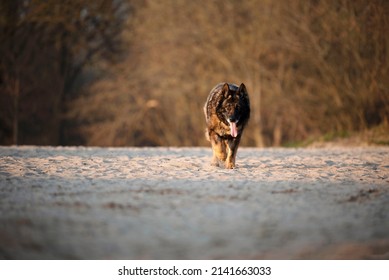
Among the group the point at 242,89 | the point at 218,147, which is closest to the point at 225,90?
the point at 242,89

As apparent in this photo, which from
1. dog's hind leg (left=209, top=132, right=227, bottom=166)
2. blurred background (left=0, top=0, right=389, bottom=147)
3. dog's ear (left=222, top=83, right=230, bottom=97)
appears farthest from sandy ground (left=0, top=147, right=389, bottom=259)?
blurred background (left=0, top=0, right=389, bottom=147)

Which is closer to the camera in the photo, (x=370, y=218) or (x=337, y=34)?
(x=370, y=218)

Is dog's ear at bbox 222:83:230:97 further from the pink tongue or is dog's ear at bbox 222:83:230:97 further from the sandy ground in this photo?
the sandy ground

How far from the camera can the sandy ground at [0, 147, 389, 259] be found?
20.6ft

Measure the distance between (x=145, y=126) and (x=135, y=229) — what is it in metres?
29.9

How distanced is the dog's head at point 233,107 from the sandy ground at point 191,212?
0.92m

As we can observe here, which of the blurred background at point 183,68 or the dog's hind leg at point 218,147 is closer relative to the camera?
the dog's hind leg at point 218,147

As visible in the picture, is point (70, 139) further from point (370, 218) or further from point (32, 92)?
point (370, 218)

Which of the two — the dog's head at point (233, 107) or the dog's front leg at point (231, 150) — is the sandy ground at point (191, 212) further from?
the dog's head at point (233, 107)

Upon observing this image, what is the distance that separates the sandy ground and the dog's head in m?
0.92

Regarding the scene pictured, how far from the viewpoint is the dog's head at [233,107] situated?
37.0 feet

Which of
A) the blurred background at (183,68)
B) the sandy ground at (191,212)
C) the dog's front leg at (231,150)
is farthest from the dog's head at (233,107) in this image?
the blurred background at (183,68)
